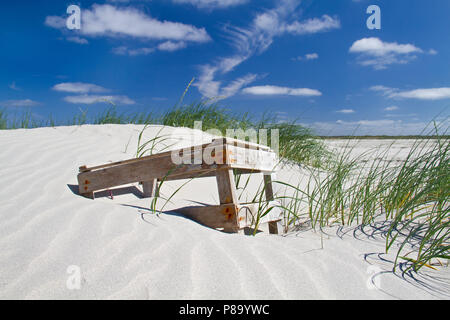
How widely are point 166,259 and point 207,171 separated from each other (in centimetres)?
111

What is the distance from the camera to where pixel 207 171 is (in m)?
2.89

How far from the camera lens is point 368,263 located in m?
2.16

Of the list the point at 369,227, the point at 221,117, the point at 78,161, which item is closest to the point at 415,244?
the point at 369,227

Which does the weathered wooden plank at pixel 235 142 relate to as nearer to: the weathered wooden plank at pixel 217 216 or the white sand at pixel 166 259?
the weathered wooden plank at pixel 217 216

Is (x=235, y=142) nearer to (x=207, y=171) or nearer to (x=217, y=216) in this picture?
(x=207, y=171)

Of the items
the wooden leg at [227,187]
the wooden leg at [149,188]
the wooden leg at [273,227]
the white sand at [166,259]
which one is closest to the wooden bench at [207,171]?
the wooden leg at [227,187]

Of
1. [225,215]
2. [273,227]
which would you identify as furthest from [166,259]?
[273,227]

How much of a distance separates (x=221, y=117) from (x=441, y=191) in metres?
5.56

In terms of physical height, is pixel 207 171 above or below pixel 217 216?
above

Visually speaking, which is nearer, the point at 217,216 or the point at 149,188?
the point at 217,216

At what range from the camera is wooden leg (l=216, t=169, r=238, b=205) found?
2883mm

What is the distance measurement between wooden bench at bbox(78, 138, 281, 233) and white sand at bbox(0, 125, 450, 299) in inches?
14.0
